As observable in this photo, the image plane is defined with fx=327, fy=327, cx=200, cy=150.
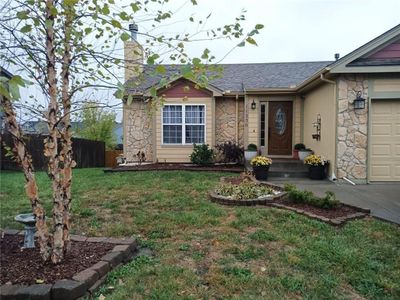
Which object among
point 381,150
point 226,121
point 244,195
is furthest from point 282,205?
point 226,121

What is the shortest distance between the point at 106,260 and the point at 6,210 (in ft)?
11.0

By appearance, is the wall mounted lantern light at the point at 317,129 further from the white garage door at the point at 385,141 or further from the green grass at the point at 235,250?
the green grass at the point at 235,250

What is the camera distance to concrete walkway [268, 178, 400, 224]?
5.49 m

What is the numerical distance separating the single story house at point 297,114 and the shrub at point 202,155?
794 millimetres

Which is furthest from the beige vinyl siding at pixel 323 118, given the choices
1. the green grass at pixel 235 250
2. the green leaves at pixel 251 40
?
the green leaves at pixel 251 40

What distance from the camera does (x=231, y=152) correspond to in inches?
463

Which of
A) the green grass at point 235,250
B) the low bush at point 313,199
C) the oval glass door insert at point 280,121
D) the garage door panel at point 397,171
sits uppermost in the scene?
the oval glass door insert at point 280,121

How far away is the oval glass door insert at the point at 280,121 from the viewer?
1212cm

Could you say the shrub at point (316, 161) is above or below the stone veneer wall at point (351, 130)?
below

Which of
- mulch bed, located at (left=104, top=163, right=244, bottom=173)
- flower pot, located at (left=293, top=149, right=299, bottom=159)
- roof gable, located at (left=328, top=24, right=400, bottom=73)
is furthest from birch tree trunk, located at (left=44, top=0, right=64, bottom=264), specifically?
flower pot, located at (left=293, top=149, right=299, bottom=159)

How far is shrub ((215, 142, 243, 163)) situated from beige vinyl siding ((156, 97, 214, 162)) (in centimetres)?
76

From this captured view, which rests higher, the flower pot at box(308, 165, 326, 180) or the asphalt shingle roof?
the asphalt shingle roof

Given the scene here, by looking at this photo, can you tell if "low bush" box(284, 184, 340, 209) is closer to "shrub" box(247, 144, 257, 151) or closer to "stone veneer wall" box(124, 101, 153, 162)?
"shrub" box(247, 144, 257, 151)

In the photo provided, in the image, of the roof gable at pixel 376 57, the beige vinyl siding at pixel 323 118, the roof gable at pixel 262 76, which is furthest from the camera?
the roof gable at pixel 262 76
